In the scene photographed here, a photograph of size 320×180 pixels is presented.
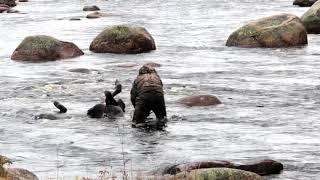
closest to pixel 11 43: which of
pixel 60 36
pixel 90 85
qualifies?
pixel 60 36

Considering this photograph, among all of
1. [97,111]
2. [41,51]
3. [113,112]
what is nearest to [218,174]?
[113,112]

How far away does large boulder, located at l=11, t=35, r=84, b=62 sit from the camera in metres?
28.7

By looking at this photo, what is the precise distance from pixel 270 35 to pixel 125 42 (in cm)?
609

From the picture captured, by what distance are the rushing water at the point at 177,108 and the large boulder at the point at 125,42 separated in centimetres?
61

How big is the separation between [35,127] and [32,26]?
25.1 meters

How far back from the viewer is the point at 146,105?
17.0 m

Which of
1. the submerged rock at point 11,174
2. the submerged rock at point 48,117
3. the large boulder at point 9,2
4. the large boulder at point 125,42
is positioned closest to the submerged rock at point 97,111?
the submerged rock at point 48,117

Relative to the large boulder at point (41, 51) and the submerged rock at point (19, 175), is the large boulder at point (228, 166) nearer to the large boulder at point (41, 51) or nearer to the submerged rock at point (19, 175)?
the submerged rock at point (19, 175)

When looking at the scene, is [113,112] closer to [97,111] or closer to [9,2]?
[97,111]

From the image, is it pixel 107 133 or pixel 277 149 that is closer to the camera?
pixel 277 149

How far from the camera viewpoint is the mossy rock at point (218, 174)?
1110 centimetres

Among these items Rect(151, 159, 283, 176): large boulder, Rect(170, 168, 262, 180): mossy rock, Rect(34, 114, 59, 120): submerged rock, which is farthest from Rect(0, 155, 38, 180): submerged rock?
Rect(34, 114, 59, 120): submerged rock

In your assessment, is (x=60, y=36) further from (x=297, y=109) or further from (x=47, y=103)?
(x=297, y=109)

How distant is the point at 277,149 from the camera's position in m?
14.5
